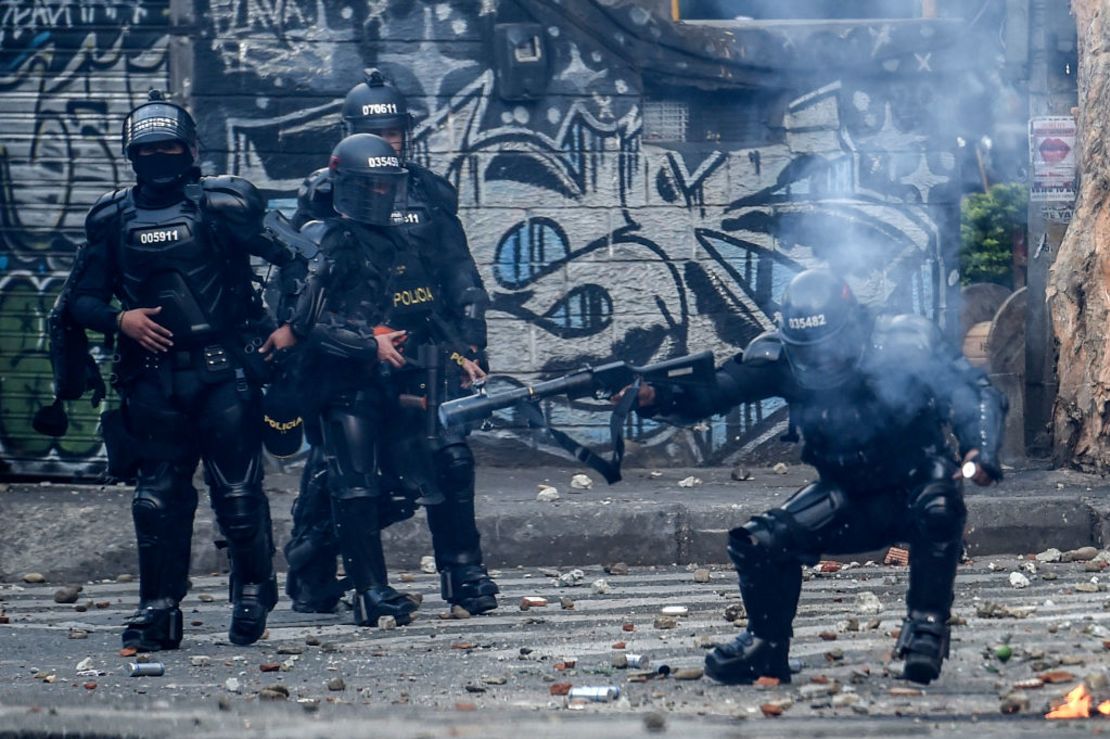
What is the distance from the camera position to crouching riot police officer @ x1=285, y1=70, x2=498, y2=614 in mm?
7629

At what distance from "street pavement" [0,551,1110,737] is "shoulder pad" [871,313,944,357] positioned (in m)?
1.00

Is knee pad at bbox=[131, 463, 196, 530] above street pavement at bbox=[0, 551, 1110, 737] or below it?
above

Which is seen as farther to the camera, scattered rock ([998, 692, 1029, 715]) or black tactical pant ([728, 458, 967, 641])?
black tactical pant ([728, 458, 967, 641])

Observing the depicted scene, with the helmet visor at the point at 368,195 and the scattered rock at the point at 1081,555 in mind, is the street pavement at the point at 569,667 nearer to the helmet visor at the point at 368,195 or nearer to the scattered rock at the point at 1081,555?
the scattered rock at the point at 1081,555

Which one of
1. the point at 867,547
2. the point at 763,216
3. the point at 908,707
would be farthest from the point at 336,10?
the point at 908,707

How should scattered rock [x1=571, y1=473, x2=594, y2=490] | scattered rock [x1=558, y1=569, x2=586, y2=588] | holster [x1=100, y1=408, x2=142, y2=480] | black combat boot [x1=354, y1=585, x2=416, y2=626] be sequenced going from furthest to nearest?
scattered rock [x1=571, y1=473, x2=594, y2=490], scattered rock [x1=558, y1=569, x2=586, y2=588], black combat boot [x1=354, y1=585, x2=416, y2=626], holster [x1=100, y1=408, x2=142, y2=480]

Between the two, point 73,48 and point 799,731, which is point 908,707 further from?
point 73,48

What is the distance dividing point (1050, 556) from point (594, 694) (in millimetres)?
3859

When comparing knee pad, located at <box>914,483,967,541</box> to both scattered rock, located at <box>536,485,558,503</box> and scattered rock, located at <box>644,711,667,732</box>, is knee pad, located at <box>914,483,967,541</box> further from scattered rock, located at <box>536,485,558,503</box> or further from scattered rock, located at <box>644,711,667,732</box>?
scattered rock, located at <box>536,485,558,503</box>

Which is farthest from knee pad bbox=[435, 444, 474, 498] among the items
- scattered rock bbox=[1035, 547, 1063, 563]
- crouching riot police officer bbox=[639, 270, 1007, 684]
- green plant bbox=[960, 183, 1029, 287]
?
green plant bbox=[960, 183, 1029, 287]

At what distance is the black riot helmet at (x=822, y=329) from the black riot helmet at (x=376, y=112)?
101 inches

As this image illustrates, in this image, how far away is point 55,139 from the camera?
34.5 feet

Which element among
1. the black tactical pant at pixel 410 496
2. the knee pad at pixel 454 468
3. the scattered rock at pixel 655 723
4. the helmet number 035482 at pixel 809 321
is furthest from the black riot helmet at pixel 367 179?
the scattered rock at pixel 655 723

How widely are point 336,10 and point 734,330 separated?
2.90 metres
